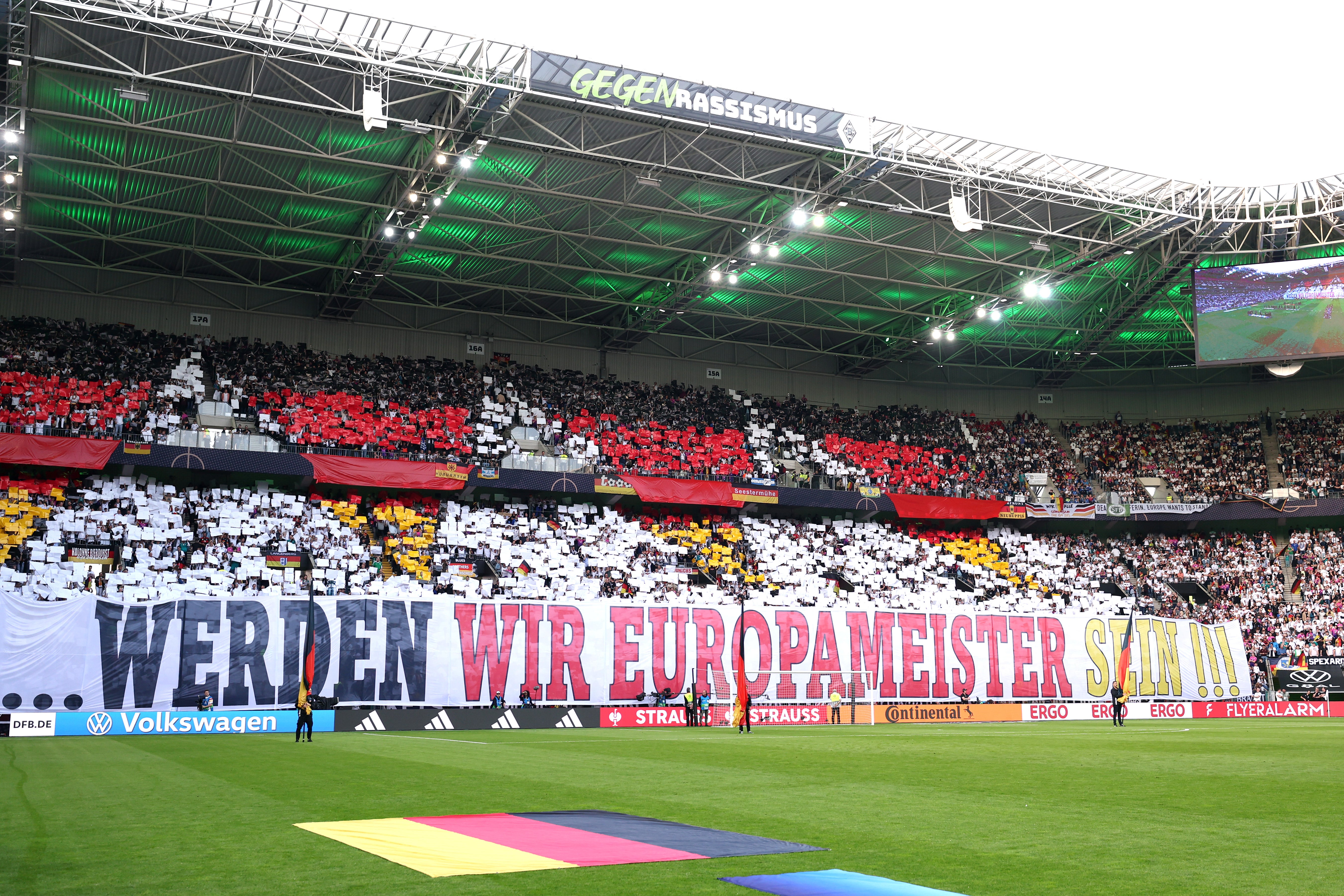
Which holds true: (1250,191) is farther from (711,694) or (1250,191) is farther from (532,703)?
(532,703)

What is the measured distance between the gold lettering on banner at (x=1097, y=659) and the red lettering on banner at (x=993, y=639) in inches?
153

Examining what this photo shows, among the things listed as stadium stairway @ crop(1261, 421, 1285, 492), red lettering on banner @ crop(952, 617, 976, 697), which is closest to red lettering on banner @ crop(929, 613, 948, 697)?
red lettering on banner @ crop(952, 617, 976, 697)

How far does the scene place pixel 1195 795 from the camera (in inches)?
517

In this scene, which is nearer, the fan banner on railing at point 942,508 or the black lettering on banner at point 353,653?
the black lettering on banner at point 353,653

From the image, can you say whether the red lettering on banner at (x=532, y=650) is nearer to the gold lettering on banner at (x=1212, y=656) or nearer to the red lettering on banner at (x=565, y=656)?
the red lettering on banner at (x=565, y=656)

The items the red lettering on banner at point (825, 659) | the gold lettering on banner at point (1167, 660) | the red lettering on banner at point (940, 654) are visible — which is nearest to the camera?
the red lettering on banner at point (825, 659)

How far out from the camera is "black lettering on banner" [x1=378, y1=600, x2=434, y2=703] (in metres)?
35.5

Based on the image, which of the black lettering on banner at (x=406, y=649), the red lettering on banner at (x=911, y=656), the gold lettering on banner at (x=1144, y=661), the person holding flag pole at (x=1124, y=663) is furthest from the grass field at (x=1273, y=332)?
the black lettering on banner at (x=406, y=649)

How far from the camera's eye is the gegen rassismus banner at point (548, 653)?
32000mm

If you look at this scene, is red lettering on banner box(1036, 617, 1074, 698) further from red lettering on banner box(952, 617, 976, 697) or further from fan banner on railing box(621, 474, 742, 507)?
fan banner on railing box(621, 474, 742, 507)

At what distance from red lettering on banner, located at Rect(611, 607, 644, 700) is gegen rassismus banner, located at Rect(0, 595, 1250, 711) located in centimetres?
5

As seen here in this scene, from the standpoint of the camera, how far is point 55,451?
40312 millimetres

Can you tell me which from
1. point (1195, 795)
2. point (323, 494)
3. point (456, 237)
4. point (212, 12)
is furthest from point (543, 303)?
point (1195, 795)

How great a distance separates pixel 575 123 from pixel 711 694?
1998cm
